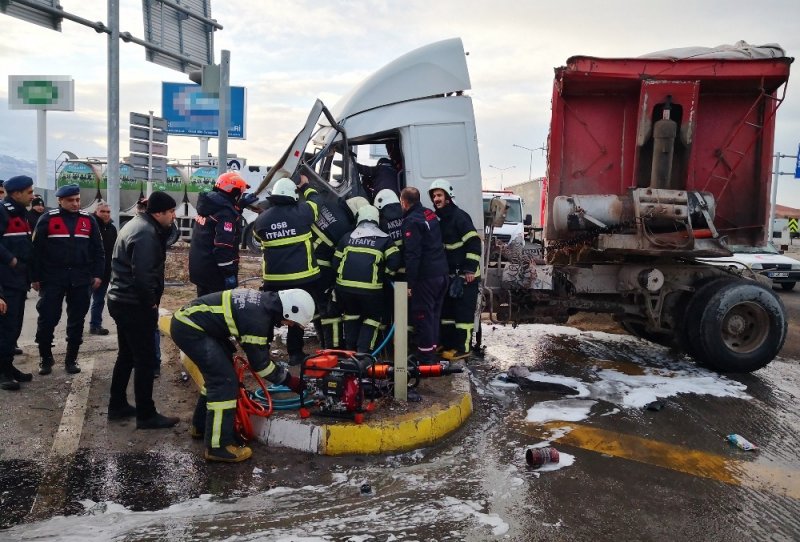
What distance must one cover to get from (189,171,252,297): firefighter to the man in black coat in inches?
99.6

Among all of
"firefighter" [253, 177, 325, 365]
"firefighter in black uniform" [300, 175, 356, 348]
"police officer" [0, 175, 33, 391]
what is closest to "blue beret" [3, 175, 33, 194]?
"police officer" [0, 175, 33, 391]

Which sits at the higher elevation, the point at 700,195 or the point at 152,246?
the point at 700,195

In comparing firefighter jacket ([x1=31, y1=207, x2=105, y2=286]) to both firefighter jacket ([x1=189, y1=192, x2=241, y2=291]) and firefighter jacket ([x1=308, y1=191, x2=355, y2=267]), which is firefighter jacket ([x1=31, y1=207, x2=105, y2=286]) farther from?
firefighter jacket ([x1=308, y1=191, x2=355, y2=267])

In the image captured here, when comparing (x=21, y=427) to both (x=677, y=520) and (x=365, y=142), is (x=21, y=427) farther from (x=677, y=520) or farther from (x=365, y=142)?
(x=677, y=520)

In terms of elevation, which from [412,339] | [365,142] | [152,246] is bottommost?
[412,339]

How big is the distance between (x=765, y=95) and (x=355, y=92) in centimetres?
462

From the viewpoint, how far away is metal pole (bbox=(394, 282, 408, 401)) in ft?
16.4

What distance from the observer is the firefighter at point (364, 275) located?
5590mm

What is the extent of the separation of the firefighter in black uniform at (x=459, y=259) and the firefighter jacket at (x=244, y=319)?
2490 mm

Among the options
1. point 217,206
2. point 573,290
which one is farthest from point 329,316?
point 573,290

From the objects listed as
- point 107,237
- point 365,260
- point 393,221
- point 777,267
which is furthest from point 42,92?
point 777,267

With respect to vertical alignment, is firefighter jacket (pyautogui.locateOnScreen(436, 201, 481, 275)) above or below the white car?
above

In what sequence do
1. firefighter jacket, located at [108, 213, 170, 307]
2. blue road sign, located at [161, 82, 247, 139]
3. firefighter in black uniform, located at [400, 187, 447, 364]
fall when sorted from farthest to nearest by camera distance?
1. blue road sign, located at [161, 82, 247, 139]
2. firefighter in black uniform, located at [400, 187, 447, 364]
3. firefighter jacket, located at [108, 213, 170, 307]

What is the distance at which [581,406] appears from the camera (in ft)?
19.2
